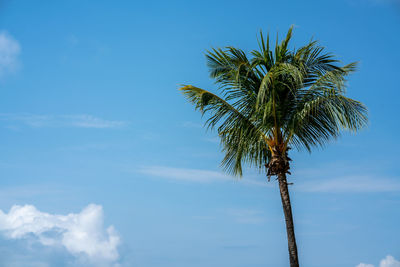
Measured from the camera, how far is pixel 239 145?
16.2 meters

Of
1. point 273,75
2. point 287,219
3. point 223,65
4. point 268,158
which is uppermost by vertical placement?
point 223,65

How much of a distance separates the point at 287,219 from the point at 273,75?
15.6 ft

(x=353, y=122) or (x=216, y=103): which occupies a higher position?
(x=216, y=103)

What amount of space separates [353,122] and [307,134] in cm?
168

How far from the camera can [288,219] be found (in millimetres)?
14750

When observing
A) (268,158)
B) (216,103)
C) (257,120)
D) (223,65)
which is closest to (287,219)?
(268,158)

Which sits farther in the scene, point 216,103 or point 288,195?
point 216,103

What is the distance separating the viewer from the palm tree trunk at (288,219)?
14.4 meters

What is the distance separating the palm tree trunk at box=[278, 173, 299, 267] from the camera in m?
14.4

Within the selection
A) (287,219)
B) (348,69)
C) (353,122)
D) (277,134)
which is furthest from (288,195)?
(348,69)

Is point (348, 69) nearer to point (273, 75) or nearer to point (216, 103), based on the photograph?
point (273, 75)

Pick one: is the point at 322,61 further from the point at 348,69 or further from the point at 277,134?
the point at 277,134

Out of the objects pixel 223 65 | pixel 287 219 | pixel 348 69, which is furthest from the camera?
pixel 223 65

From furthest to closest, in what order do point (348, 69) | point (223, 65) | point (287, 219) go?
point (223, 65)
point (348, 69)
point (287, 219)
